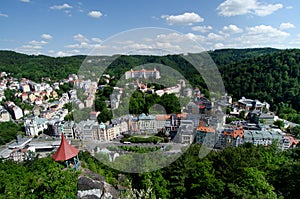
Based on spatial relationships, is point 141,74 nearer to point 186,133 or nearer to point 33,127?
point 186,133

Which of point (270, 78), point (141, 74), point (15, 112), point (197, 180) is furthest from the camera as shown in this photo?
point (270, 78)

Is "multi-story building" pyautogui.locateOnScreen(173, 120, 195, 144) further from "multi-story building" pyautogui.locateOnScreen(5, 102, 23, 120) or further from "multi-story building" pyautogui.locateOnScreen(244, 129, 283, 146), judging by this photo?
"multi-story building" pyautogui.locateOnScreen(5, 102, 23, 120)

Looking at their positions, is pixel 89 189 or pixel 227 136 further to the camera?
pixel 227 136

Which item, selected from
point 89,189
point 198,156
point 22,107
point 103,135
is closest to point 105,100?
point 103,135

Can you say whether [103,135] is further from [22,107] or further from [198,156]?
[22,107]

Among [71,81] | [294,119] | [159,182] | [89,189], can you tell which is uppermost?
[71,81]

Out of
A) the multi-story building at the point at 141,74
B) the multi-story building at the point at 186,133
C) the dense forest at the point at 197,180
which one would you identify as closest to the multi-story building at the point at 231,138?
the multi-story building at the point at 186,133

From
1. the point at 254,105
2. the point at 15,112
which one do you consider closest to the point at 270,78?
the point at 254,105

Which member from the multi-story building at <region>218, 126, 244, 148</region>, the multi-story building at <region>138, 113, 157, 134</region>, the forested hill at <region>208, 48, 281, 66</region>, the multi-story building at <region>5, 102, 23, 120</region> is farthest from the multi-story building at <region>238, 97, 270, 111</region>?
the multi-story building at <region>5, 102, 23, 120</region>
